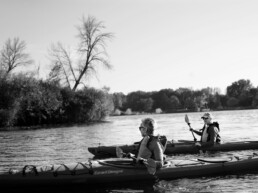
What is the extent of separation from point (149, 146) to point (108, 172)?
1.11 metres

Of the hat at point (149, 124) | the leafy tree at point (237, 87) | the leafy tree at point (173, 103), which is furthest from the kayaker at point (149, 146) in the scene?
the leafy tree at point (237, 87)

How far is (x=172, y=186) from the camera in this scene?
25.8 ft

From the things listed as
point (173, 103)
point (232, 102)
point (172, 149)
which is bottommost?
point (172, 149)

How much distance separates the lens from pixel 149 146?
754cm

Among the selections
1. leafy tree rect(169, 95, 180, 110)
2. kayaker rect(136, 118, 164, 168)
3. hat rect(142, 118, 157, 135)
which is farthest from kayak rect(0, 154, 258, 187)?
leafy tree rect(169, 95, 180, 110)

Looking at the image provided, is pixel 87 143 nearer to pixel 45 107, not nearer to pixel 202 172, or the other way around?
pixel 202 172

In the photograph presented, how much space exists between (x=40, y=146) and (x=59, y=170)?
8175 millimetres

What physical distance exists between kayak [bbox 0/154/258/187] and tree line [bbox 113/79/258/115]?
76341mm

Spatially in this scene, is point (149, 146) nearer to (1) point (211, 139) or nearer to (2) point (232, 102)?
(1) point (211, 139)

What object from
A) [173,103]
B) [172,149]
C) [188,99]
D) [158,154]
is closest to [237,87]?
[188,99]

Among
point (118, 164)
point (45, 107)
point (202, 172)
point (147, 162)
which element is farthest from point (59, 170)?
point (45, 107)

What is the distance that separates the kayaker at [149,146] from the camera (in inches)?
281

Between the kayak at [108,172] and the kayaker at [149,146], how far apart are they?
16.5 inches

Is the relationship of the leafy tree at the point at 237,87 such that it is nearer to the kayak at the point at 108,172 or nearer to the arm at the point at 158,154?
the kayak at the point at 108,172
